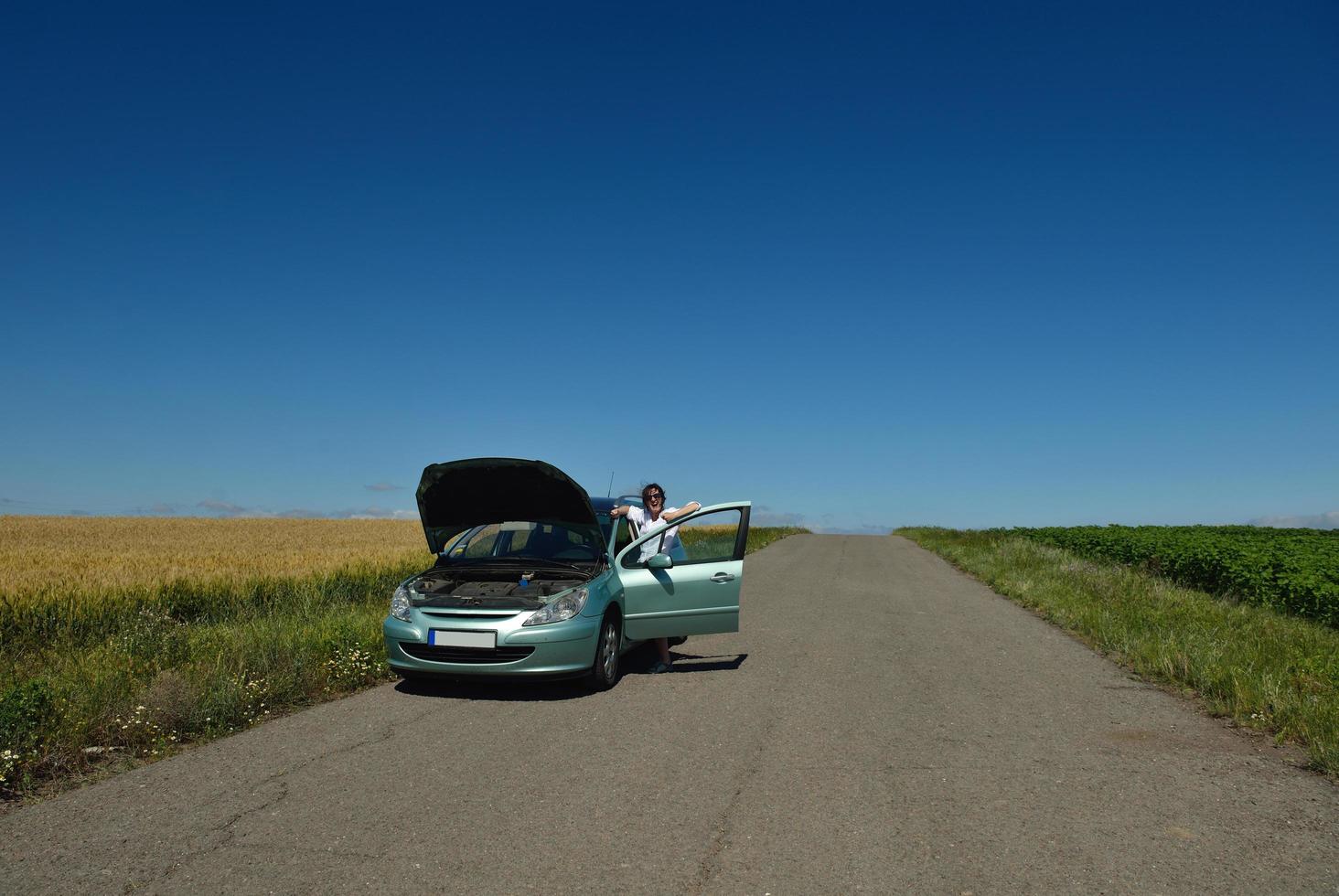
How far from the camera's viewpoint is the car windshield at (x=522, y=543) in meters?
8.88

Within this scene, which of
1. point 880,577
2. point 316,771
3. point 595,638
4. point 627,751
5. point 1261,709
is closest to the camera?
point 316,771

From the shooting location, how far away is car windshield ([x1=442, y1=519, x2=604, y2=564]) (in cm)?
888

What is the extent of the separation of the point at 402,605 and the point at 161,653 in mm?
2489

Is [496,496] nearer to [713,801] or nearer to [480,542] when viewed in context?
[480,542]

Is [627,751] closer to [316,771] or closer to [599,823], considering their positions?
[599,823]

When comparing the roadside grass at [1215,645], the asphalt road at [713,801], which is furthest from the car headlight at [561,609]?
the roadside grass at [1215,645]

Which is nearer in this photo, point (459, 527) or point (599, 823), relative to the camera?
point (599, 823)

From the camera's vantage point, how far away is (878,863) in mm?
4133

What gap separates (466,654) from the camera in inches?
300

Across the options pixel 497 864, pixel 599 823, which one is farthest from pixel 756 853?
pixel 497 864

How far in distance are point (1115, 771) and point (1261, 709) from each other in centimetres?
236

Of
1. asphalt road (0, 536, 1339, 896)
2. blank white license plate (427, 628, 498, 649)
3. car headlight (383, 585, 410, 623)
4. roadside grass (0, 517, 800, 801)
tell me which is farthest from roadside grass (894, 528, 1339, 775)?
roadside grass (0, 517, 800, 801)

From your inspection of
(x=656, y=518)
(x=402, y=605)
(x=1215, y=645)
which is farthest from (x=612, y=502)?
(x=1215, y=645)

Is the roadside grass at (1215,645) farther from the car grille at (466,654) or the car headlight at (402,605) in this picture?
the car headlight at (402,605)
